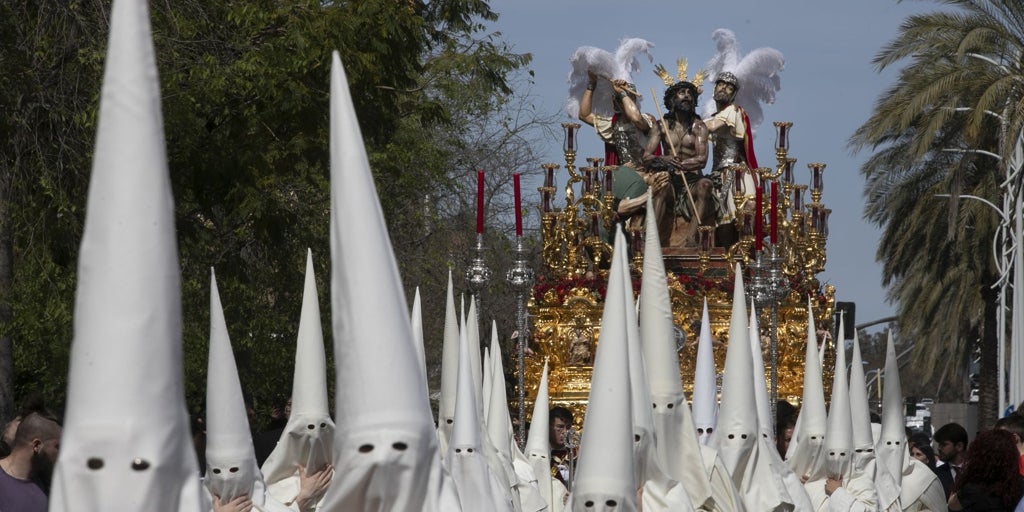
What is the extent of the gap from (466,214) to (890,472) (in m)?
16.8

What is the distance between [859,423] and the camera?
46.0ft

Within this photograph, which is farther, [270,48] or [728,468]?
[270,48]

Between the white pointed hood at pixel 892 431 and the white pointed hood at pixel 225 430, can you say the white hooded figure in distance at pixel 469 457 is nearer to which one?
the white pointed hood at pixel 225 430

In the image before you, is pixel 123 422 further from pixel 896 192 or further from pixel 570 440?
pixel 896 192

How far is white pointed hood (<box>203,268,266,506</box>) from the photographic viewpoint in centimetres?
839

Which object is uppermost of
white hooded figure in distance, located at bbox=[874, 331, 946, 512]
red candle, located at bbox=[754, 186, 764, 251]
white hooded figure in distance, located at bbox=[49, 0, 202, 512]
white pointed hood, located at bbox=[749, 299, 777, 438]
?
red candle, located at bbox=[754, 186, 764, 251]

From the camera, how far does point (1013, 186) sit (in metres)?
30.2

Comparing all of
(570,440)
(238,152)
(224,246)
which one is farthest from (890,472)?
(224,246)

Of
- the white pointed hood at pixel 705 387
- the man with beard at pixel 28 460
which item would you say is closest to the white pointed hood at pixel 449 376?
the white pointed hood at pixel 705 387

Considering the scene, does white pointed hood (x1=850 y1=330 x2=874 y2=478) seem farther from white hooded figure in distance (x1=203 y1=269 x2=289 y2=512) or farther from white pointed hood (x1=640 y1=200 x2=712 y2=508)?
white hooded figure in distance (x1=203 y1=269 x2=289 y2=512)

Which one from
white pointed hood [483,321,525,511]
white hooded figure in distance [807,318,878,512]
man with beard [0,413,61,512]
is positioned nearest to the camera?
man with beard [0,413,61,512]

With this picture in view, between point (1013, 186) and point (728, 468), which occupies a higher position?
point (1013, 186)

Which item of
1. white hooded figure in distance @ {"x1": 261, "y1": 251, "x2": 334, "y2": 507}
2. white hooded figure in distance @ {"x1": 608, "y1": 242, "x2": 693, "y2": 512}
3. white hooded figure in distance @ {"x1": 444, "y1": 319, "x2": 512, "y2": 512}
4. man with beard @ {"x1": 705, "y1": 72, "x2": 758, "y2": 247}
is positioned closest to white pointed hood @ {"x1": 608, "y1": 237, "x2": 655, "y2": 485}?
white hooded figure in distance @ {"x1": 608, "y1": 242, "x2": 693, "y2": 512}

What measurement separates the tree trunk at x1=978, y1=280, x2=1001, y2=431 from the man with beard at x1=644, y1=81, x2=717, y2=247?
1196cm
